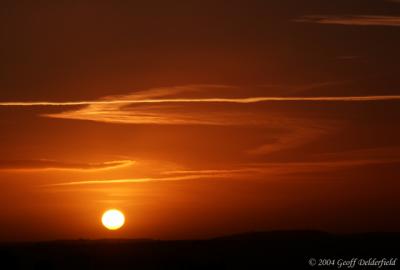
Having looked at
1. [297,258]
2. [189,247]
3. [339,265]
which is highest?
[189,247]

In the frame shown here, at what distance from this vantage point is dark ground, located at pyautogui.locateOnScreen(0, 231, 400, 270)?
249 ft

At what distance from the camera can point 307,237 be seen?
10712cm

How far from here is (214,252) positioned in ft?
298

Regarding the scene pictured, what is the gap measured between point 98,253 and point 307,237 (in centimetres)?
2671

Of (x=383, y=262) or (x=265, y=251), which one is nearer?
(x=383, y=262)

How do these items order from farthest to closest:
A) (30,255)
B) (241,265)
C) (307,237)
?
1. (307,237)
2. (30,255)
3. (241,265)

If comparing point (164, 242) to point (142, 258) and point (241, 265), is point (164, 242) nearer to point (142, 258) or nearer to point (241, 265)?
point (142, 258)

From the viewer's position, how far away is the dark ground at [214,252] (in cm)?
7575

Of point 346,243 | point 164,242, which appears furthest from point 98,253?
point 346,243

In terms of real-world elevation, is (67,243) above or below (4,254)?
above

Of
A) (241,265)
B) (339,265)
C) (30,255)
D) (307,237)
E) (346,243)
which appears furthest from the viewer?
(307,237)

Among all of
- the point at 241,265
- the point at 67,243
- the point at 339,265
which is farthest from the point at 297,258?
the point at 67,243

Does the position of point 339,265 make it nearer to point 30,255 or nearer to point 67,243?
point 30,255

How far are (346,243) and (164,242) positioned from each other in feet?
60.2
